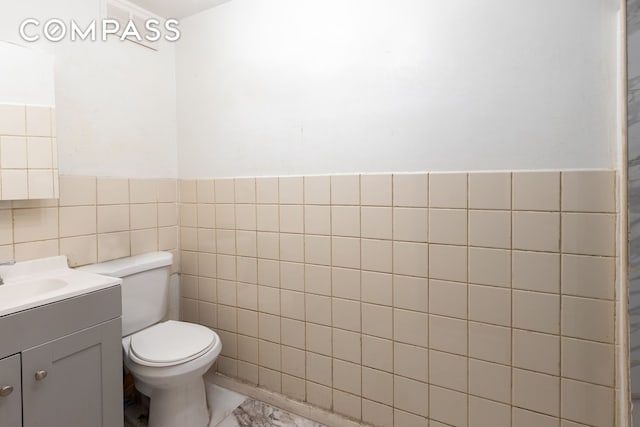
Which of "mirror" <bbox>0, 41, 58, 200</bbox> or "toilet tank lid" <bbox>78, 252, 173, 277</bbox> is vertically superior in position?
"mirror" <bbox>0, 41, 58, 200</bbox>

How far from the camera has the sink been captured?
128 cm

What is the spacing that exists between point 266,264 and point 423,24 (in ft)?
4.22

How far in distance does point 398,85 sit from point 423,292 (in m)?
0.86

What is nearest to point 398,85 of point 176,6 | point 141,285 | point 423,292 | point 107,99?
point 423,292

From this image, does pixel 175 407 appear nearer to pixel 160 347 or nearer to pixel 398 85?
pixel 160 347

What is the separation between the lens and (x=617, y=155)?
3.59 feet

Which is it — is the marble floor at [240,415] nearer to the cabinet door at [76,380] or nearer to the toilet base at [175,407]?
the toilet base at [175,407]

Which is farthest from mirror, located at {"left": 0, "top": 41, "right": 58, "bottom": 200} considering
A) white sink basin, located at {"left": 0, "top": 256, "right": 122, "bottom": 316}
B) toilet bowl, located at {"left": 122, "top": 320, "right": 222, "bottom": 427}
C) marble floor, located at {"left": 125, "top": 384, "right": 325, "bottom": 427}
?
marble floor, located at {"left": 125, "top": 384, "right": 325, "bottom": 427}

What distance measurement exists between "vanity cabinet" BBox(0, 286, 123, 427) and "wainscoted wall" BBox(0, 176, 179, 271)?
48 centimetres

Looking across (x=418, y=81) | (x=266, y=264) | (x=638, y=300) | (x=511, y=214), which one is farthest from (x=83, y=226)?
(x=638, y=300)

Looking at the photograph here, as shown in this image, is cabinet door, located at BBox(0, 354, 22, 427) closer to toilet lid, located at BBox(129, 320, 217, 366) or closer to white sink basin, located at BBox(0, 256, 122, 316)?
white sink basin, located at BBox(0, 256, 122, 316)

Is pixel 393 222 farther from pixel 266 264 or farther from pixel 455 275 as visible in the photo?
pixel 266 264

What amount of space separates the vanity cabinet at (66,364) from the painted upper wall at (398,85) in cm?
93

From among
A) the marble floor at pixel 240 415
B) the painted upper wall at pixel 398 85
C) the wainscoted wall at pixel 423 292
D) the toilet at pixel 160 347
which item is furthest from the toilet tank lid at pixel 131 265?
the marble floor at pixel 240 415
